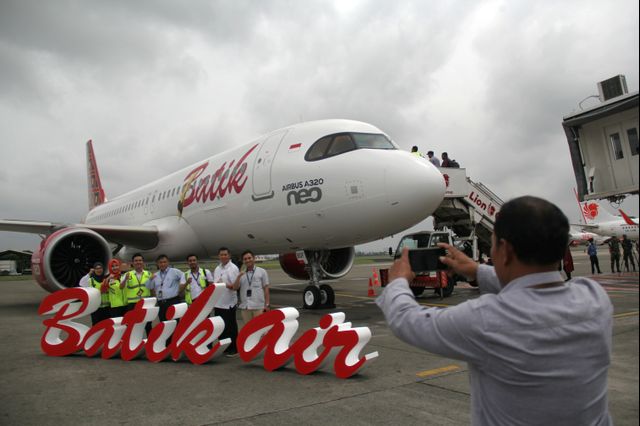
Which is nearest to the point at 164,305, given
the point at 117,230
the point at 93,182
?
the point at 117,230

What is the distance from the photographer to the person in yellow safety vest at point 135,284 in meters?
7.03

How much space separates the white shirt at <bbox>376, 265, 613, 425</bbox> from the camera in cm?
126

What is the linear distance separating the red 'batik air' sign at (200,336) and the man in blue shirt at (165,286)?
749mm

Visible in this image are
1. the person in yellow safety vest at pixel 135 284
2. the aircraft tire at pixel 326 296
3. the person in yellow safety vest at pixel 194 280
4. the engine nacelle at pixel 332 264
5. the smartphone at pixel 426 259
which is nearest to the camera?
the smartphone at pixel 426 259

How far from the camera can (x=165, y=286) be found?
7.02m

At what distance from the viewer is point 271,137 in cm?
1015

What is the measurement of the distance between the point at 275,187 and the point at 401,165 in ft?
8.41

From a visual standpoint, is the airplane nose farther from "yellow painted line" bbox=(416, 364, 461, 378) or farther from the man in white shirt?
"yellow painted line" bbox=(416, 364, 461, 378)

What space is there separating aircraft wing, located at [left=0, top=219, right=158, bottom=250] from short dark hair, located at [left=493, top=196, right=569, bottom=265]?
490 inches

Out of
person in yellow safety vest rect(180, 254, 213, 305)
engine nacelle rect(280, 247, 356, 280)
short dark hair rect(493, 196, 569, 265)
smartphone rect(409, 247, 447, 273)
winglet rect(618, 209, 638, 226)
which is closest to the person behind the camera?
winglet rect(618, 209, 638, 226)

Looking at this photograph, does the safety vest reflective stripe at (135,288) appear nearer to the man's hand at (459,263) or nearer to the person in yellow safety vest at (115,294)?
the person in yellow safety vest at (115,294)

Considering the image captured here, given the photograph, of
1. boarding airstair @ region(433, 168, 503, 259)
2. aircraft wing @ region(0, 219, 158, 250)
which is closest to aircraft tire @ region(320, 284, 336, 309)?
boarding airstair @ region(433, 168, 503, 259)

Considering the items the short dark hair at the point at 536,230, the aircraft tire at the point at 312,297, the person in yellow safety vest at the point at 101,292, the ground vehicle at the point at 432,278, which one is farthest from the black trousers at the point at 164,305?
the short dark hair at the point at 536,230

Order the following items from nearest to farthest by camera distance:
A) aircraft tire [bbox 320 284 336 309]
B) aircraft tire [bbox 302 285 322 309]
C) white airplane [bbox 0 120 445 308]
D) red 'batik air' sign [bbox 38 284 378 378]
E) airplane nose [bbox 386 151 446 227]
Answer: red 'batik air' sign [bbox 38 284 378 378], airplane nose [bbox 386 151 446 227], white airplane [bbox 0 120 445 308], aircraft tire [bbox 302 285 322 309], aircraft tire [bbox 320 284 336 309]
